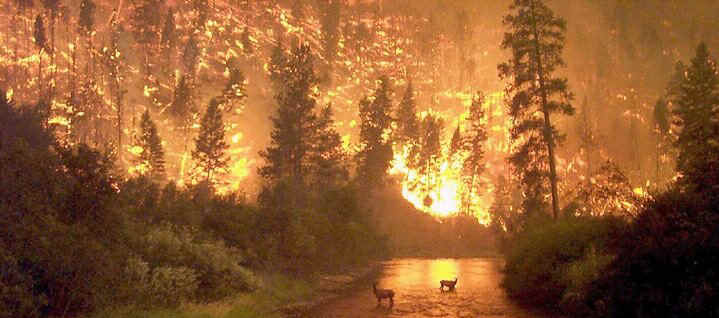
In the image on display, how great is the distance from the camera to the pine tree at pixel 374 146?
8638 cm

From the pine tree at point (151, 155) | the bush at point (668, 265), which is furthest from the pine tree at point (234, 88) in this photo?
the bush at point (668, 265)

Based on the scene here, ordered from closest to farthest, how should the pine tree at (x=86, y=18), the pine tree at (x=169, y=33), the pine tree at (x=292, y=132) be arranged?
the pine tree at (x=292, y=132), the pine tree at (x=86, y=18), the pine tree at (x=169, y=33)

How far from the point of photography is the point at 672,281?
1017cm

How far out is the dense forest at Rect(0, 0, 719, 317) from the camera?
45.9 ft

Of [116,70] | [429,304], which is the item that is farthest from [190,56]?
[429,304]

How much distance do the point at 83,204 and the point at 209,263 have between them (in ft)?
22.6

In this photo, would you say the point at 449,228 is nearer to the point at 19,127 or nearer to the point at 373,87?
the point at 373,87

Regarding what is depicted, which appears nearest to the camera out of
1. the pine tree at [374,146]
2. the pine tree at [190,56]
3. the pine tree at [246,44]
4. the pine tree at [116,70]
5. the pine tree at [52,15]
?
the pine tree at [374,146]

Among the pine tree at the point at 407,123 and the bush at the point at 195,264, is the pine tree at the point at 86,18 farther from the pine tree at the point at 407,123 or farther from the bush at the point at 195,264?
the bush at the point at 195,264

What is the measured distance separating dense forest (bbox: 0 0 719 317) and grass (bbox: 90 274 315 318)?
2.34ft

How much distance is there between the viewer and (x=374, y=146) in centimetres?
8962

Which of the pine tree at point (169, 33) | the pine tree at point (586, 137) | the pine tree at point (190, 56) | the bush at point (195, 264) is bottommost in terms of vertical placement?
the bush at point (195, 264)

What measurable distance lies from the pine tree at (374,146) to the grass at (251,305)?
173ft

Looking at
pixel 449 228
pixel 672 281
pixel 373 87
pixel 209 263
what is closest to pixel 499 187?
pixel 449 228
